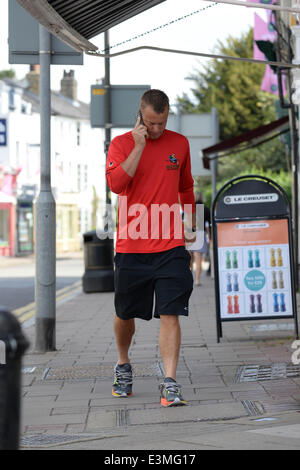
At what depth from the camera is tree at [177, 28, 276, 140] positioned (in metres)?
43.6

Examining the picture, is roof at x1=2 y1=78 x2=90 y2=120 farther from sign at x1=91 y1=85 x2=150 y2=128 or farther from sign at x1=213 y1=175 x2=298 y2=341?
sign at x1=213 y1=175 x2=298 y2=341

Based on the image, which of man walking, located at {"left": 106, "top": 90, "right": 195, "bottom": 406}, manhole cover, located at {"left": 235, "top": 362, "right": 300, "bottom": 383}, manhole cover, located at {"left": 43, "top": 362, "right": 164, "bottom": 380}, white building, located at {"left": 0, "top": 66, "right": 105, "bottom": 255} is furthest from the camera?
white building, located at {"left": 0, "top": 66, "right": 105, "bottom": 255}

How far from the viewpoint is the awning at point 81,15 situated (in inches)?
231

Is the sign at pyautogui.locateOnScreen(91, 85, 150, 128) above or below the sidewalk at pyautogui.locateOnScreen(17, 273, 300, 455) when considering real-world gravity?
above

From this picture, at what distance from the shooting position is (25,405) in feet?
18.7

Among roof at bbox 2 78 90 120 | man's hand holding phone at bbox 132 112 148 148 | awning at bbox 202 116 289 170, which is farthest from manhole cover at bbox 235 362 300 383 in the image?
roof at bbox 2 78 90 120

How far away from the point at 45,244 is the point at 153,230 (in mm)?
2733

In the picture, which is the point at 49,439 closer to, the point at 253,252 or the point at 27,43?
the point at 253,252

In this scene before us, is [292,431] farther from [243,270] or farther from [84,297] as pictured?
[84,297]

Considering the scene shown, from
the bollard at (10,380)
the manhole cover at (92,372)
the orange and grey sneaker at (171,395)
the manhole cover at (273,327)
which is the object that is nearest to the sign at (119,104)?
the manhole cover at (273,327)

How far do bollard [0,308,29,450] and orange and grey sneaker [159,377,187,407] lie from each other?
3204mm

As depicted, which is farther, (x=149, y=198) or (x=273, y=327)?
(x=273, y=327)

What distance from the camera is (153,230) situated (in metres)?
5.75

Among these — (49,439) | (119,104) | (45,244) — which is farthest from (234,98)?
(49,439)
